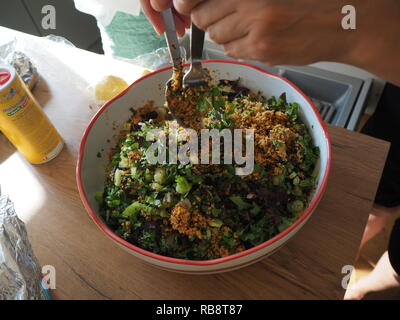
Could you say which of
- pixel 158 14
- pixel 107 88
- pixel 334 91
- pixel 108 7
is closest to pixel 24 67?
pixel 107 88

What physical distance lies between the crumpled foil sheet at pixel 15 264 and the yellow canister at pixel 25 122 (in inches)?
8.6

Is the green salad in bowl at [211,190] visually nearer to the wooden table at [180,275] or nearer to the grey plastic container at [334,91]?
the wooden table at [180,275]

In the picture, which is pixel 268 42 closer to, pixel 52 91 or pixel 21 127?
pixel 21 127

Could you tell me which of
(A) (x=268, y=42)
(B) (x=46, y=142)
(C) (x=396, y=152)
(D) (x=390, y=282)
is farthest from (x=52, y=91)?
(D) (x=390, y=282)

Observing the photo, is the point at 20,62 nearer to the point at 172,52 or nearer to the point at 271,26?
the point at 172,52

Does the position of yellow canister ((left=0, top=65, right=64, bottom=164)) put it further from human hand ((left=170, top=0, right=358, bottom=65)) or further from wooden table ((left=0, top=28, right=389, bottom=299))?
human hand ((left=170, top=0, right=358, bottom=65))

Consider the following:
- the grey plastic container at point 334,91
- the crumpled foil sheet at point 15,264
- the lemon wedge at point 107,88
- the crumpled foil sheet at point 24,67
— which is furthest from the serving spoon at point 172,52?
the grey plastic container at point 334,91

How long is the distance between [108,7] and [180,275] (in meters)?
1.13

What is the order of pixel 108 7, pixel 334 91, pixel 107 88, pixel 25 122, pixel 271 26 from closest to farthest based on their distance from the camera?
pixel 271 26 → pixel 25 122 → pixel 107 88 → pixel 108 7 → pixel 334 91

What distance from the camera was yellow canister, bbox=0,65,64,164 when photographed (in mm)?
742

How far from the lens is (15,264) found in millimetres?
593

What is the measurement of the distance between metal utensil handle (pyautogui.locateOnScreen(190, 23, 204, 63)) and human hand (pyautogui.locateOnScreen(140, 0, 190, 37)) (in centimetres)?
7

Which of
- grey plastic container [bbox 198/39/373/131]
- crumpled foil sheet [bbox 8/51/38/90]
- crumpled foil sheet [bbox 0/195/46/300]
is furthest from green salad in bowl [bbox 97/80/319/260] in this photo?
grey plastic container [bbox 198/39/373/131]

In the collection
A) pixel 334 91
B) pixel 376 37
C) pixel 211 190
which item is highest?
pixel 376 37
